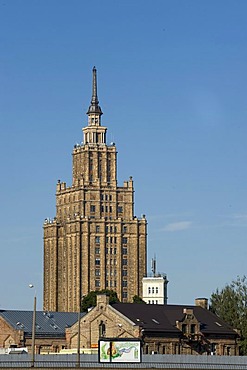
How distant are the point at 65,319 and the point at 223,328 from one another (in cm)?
2675

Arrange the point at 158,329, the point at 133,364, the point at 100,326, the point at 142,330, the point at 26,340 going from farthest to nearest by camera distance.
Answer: the point at 26,340
the point at 100,326
the point at 158,329
the point at 142,330
the point at 133,364

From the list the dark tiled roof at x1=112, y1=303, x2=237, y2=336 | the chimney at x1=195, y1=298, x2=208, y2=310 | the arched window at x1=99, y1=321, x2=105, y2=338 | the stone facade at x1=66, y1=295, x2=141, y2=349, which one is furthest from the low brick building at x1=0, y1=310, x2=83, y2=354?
the chimney at x1=195, y1=298, x2=208, y2=310

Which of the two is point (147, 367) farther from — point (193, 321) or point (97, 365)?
point (193, 321)

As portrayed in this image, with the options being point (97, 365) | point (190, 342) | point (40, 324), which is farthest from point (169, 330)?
point (97, 365)

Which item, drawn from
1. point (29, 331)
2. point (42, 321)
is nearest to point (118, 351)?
point (29, 331)

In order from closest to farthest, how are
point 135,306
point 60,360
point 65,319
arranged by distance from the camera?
point 60,360
point 135,306
point 65,319

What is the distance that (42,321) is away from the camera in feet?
609

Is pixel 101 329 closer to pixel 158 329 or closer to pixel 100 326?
pixel 100 326

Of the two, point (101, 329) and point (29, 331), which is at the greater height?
point (29, 331)

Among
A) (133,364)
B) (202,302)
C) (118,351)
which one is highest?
(202,302)

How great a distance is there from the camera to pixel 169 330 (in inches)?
6526

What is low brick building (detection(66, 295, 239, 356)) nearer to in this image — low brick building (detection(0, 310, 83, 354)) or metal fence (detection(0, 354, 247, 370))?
low brick building (detection(0, 310, 83, 354))

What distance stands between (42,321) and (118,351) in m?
61.9

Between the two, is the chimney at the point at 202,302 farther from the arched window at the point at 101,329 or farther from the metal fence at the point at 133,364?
the metal fence at the point at 133,364
